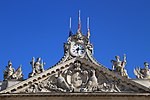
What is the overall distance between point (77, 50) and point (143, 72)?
461 centimetres

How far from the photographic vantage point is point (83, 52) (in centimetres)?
2758

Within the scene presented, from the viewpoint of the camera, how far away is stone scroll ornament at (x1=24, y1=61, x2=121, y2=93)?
26.0 metres

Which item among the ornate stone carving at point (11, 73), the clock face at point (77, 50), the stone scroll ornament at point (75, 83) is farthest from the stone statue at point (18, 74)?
the clock face at point (77, 50)

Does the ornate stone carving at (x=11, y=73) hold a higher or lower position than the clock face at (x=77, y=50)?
lower

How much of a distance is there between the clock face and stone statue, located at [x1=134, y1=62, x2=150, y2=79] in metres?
3.72

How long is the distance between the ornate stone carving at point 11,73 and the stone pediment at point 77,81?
1108 millimetres

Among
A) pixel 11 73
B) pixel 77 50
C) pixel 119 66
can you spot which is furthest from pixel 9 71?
pixel 119 66

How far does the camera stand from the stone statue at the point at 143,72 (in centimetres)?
2738

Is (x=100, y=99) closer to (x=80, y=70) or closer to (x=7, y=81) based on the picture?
(x=80, y=70)

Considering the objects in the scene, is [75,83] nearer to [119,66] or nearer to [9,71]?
[119,66]

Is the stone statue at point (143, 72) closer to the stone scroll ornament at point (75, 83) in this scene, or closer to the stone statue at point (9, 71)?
the stone scroll ornament at point (75, 83)

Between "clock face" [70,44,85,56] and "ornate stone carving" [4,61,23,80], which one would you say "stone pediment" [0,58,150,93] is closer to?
"clock face" [70,44,85,56]

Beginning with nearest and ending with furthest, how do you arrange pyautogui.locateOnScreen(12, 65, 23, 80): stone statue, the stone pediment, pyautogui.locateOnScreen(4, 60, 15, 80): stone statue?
the stone pediment < pyautogui.locateOnScreen(12, 65, 23, 80): stone statue < pyautogui.locateOnScreen(4, 60, 15, 80): stone statue

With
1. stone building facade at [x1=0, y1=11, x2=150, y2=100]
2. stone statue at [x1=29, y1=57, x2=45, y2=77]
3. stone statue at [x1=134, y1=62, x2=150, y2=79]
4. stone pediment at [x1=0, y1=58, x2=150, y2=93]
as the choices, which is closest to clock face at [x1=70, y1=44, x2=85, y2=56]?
stone building facade at [x1=0, y1=11, x2=150, y2=100]
